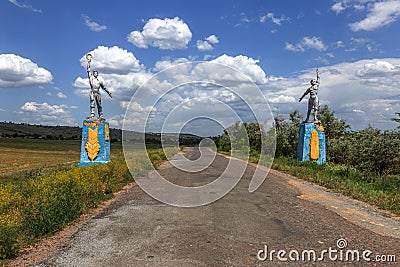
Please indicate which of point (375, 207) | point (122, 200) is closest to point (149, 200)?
point (122, 200)

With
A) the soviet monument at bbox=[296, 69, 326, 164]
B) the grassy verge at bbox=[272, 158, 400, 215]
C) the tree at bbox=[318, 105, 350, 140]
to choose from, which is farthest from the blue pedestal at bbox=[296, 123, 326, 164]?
the tree at bbox=[318, 105, 350, 140]

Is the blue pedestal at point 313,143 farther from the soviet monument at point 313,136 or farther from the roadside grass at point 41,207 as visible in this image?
the roadside grass at point 41,207

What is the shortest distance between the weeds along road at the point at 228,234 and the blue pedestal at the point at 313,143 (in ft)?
32.1

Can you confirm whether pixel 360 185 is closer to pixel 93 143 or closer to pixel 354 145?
pixel 354 145

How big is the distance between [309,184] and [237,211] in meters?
6.50

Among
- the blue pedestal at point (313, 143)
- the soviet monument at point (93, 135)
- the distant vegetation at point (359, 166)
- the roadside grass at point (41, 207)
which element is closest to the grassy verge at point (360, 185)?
the distant vegetation at point (359, 166)

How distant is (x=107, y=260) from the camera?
486 centimetres

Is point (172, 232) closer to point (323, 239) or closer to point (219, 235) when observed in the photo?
point (219, 235)

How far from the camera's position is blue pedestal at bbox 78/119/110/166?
16.7 metres

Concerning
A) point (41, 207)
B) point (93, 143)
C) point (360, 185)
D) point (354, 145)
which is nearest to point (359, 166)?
point (354, 145)

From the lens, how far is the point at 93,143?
54.9 ft

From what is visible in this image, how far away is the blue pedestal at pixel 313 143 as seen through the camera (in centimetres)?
1914

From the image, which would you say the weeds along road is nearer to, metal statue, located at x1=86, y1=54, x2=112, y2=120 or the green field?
metal statue, located at x1=86, y1=54, x2=112, y2=120

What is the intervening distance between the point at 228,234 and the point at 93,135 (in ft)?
39.8
